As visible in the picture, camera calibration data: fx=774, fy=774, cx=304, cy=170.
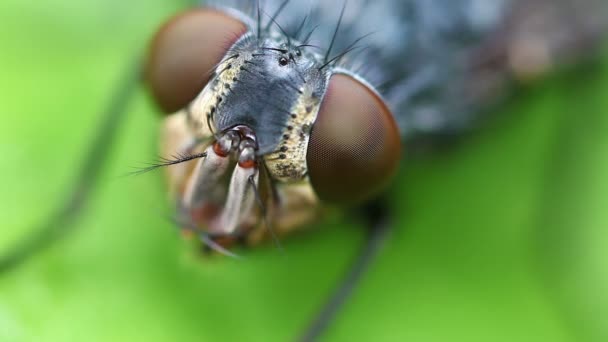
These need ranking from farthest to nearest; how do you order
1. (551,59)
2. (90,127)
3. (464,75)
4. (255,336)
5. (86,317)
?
(551,59)
(464,75)
(90,127)
(255,336)
(86,317)

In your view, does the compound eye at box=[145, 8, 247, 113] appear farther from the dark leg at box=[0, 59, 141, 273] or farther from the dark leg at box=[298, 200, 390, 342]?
the dark leg at box=[298, 200, 390, 342]

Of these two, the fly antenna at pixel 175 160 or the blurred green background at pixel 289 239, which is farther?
the blurred green background at pixel 289 239

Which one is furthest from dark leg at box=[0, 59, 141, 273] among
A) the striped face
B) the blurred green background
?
the striped face

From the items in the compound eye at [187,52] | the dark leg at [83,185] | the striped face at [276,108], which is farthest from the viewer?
the dark leg at [83,185]

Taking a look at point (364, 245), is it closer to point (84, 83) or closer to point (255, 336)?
point (255, 336)

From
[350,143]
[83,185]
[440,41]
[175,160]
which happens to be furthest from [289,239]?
[440,41]

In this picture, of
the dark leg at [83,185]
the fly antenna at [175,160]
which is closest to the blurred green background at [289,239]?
the dark leg at [83,185]

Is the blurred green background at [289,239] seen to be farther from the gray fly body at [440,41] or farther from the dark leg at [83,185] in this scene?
the gray fly body at [440,41]

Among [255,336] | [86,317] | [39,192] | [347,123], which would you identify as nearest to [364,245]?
Answer: [255,336]
